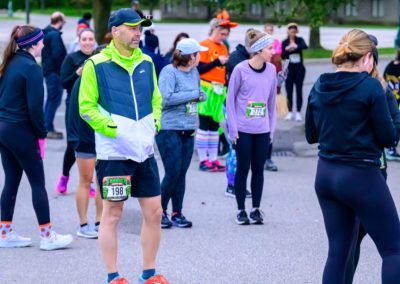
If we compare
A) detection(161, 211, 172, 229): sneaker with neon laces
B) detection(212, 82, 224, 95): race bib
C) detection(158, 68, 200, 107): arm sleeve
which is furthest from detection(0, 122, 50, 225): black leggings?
detection(212, 82, 224, 95): race bib

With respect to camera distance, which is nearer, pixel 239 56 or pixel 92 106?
pixel 92 106

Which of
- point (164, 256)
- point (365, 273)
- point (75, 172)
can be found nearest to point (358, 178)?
point (365, 273)

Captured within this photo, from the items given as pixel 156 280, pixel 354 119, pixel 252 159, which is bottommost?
pixel 156 280

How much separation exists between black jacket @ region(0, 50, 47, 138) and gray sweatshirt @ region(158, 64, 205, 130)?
1315 millimetres

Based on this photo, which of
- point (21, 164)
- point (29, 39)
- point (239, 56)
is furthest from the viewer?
point (239, 56)

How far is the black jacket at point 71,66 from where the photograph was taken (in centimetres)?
884

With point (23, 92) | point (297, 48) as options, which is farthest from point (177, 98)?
point (297, 48)

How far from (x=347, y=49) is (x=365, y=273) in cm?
222

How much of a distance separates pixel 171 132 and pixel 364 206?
3263 mm

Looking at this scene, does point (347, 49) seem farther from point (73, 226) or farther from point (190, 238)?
point (73, 226)

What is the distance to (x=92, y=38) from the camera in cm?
864

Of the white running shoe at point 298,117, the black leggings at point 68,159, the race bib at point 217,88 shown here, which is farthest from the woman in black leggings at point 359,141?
the white running shoe at point 298,117

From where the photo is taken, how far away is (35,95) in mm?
7023

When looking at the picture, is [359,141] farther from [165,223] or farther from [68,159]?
[68,159]
